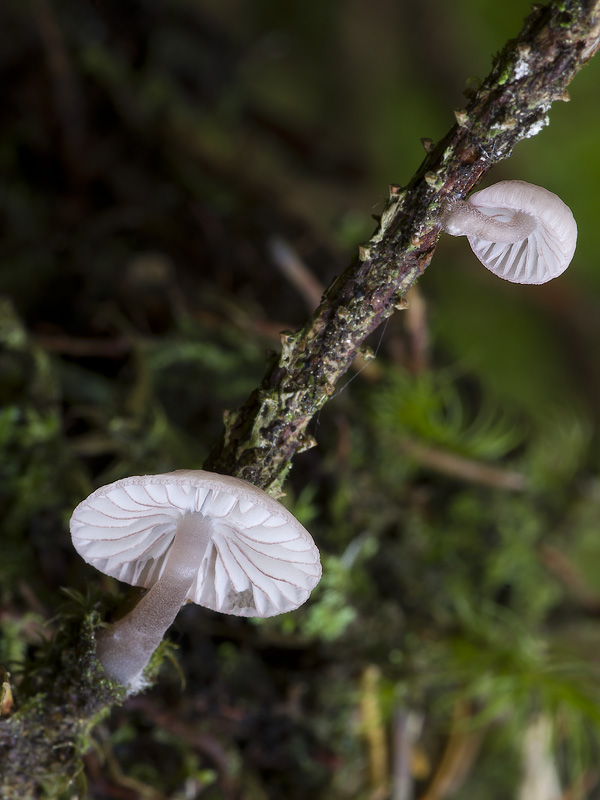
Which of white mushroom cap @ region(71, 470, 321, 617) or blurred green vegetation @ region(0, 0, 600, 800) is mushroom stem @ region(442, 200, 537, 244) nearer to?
white mushroom cap @ region(71, 470, 321, 617)

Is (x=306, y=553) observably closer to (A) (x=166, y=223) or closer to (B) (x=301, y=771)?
(B) (x=301, y=771)

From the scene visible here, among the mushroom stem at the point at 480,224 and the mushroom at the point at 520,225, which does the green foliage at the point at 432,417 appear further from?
the mushroom stem at the point at 480,224

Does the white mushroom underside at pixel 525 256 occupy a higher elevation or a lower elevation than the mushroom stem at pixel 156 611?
higher

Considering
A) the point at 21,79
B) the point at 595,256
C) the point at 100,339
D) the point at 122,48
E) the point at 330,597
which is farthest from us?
the point at 595,256

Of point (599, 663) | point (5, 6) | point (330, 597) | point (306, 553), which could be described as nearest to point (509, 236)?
point (306, 553)

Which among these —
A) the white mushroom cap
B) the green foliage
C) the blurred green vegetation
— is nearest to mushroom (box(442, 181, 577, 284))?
the white mushroom cap

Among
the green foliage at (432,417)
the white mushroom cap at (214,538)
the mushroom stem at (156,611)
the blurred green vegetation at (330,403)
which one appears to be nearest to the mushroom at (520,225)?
the white mushroom cap at (214,538)

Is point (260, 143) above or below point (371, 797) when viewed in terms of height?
above
